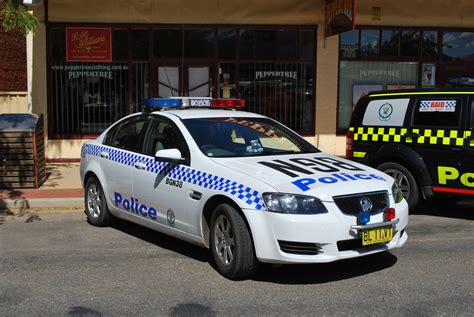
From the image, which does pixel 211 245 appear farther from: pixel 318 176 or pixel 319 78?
pixel 319 78

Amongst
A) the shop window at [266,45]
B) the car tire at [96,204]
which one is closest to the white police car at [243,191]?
the car tire at [96,204]

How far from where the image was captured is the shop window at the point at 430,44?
45.1ft

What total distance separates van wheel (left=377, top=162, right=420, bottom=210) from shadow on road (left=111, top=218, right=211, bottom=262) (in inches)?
129

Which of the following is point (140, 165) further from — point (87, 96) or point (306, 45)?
point (306, 45)

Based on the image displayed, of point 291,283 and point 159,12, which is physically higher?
point 159,12

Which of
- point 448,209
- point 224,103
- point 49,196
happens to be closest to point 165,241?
point 224,103

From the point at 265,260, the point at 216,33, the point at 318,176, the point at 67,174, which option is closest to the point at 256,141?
the point at 318,176

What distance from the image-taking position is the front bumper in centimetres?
471

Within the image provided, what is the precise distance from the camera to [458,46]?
Answer: 13938 mm

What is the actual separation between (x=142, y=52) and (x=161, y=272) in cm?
851

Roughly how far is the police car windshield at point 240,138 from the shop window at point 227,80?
6864 millimetres

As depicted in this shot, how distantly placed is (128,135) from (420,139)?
395cm

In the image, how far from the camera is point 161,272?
5.41 metres

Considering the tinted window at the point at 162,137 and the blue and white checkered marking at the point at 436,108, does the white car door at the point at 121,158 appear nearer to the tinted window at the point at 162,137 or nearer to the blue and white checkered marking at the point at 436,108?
the tinted window at the point at 162,137
